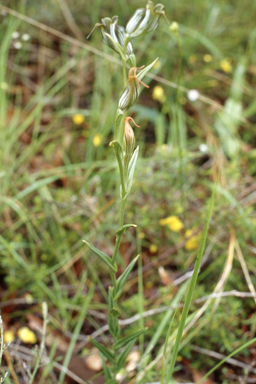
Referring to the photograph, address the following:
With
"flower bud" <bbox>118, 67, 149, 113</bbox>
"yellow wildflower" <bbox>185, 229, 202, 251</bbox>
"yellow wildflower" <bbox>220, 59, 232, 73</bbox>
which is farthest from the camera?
"yellow wildflower" <bbox>220, 59, 232, 73</bbox>

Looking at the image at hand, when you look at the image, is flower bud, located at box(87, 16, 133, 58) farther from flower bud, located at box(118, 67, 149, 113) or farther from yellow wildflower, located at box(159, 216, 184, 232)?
yellow wildflower, located at box(159, 216, 184, 232)

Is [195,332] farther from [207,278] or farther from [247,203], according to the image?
[247,203]

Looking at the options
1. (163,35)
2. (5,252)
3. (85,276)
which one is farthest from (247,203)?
(163,35)

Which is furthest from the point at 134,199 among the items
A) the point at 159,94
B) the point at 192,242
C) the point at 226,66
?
the point at 226,66

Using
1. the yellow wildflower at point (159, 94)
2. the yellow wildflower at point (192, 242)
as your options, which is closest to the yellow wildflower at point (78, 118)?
the yellow wildflower at point (159, 94)

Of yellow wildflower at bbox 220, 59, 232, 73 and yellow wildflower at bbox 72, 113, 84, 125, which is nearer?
yellow wildflower at bbox 72, 113, 84, 125

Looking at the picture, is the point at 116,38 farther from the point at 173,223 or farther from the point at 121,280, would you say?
the point at 173,223

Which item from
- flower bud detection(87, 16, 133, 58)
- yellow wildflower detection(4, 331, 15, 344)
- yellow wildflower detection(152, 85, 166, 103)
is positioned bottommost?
yellow wildflower detection(4, 331, 15, 344)

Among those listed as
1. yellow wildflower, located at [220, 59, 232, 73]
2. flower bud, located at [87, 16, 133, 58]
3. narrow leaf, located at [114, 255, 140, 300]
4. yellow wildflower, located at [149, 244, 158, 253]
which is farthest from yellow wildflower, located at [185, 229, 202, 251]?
yellow wildflower, located at [220, 59, 232, 73]
